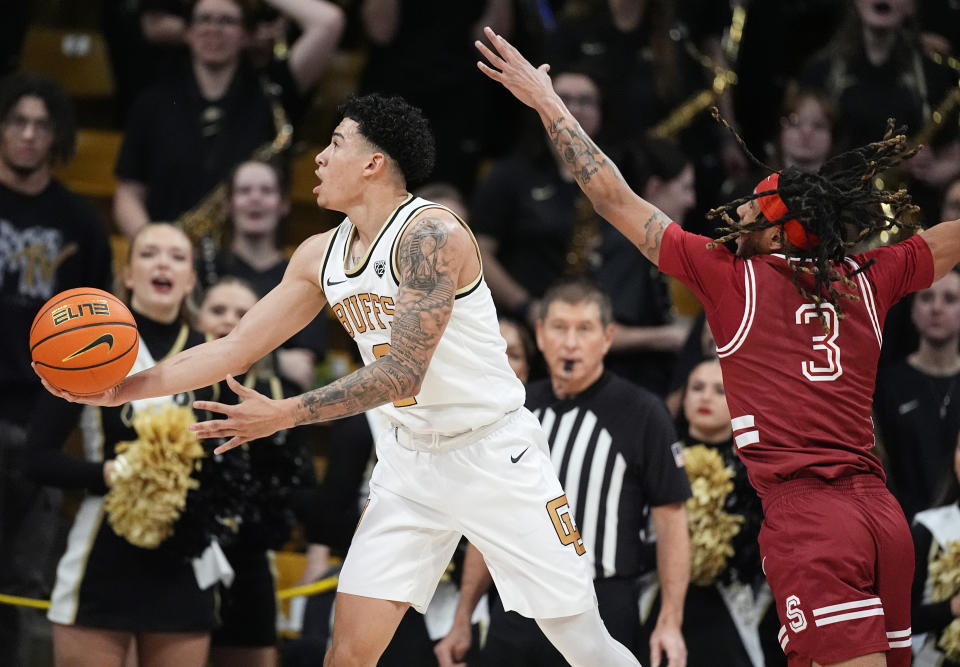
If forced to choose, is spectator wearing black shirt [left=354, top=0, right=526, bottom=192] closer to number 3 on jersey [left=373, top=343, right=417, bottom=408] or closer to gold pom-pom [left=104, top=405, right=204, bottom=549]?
gold pom-pom [left=104, top=405, right=204, bottom=549]

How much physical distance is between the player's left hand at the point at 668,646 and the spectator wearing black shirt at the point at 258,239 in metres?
2.66

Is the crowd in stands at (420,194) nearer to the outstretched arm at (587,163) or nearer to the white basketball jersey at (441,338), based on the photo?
the outstretched arm at (587,163)

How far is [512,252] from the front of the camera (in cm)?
788

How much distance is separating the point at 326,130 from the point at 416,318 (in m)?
5.78

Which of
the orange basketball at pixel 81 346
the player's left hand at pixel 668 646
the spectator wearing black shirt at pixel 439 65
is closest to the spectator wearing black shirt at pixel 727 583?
the player's left hand at pixel 668 646

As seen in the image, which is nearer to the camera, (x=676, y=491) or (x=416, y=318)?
(x=416, y=318)

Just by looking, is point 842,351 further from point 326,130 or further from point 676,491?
point 326,130

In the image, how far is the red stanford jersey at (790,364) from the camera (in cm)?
432

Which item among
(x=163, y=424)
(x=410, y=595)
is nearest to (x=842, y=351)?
(x=410, y=595)

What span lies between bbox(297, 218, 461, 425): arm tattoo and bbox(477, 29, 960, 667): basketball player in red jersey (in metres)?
0.71

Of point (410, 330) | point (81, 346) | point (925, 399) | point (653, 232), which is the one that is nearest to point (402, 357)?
point (410, 330)

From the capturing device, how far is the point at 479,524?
4.63 meters

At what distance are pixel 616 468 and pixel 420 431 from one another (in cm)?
115

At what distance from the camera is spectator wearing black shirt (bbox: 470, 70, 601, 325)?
774 cm
